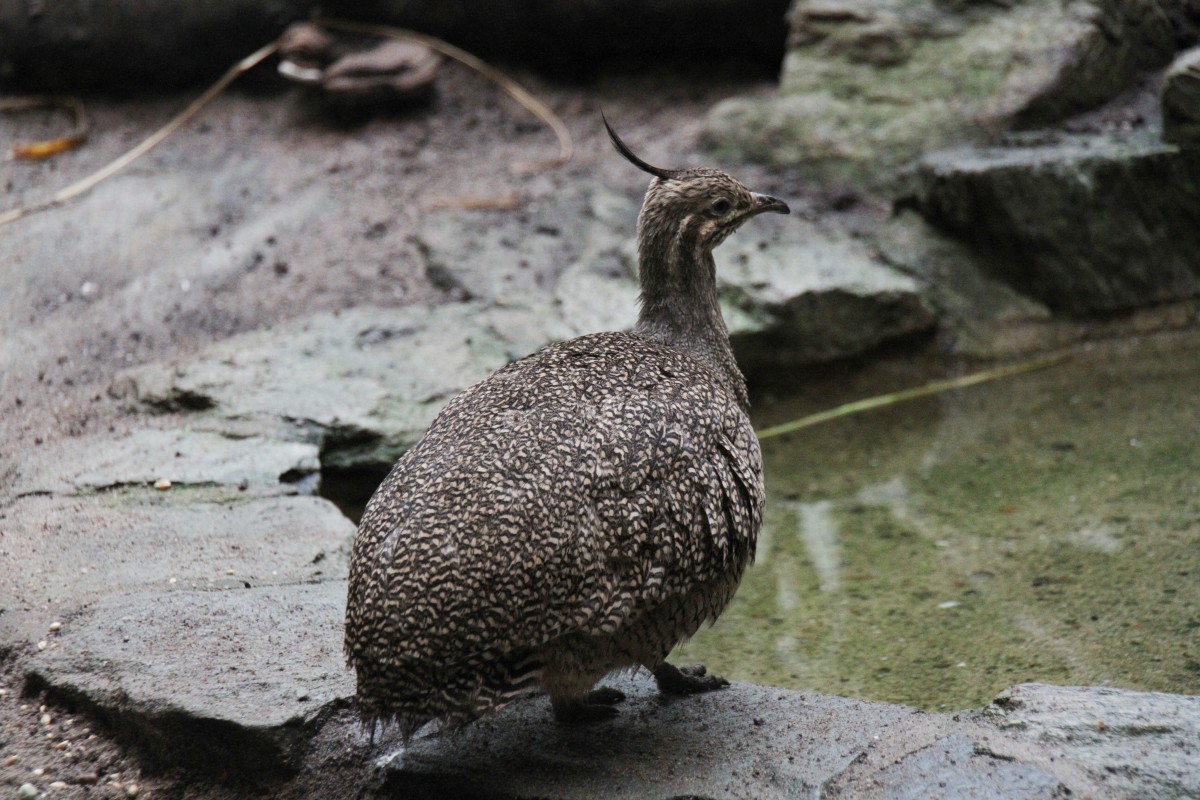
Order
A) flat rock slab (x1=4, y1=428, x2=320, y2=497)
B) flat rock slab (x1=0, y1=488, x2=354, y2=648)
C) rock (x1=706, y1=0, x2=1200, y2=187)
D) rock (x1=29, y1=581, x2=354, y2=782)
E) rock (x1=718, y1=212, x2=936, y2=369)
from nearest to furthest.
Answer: rock (x1=29, y1=581, x2=354, y2=782) → flat rock slab (x1=0, y1=488, x2=354, y2=648) → flat rock slab (x1=4, y1=428, x2=320, y2=497) → rock (x1=718, y1=212, x2=936, y2=369) → rock (x1=706, y1=0, x2=1200, y2=187)

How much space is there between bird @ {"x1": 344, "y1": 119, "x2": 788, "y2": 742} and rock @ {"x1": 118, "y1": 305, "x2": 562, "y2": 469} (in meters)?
1.75

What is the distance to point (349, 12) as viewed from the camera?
8.47 m

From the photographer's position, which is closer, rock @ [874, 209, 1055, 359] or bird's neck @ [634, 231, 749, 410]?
bird's neck @ [634, 231, 749, 410]

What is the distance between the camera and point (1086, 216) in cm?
652

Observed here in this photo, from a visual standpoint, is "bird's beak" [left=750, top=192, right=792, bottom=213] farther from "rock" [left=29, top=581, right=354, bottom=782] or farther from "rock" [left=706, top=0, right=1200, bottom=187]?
"rock" [left=706, top=0, right=1200, bottom=187]

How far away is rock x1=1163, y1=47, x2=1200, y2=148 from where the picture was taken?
6305 millimetres

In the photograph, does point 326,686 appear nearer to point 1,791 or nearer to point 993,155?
point 1,791

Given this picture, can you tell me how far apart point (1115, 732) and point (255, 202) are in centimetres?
585

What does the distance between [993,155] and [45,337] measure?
196 inches

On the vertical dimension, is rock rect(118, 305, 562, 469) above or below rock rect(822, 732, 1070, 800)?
below

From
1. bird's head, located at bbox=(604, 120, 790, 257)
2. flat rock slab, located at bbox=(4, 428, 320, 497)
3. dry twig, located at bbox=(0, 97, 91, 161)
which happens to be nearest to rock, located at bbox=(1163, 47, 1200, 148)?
bird's head, located at bbox=(604, 120, 790, 257)

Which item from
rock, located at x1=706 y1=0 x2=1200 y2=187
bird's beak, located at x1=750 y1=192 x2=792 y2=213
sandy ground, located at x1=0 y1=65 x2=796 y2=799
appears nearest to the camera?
bird's beak, located at x1=750 y1=192 x2=792 y2=213

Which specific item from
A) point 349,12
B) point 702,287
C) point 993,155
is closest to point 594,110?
point 349,12

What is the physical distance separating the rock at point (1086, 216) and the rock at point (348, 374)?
2.44m
